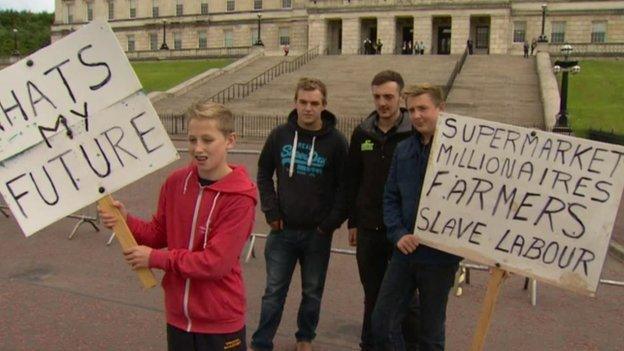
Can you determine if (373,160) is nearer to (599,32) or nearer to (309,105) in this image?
(309,105)

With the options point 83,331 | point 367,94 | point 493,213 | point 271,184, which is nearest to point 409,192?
point 493,213

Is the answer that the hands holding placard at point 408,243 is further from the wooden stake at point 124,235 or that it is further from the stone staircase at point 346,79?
the stone staircase at point 346,79

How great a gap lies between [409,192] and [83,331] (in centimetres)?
318

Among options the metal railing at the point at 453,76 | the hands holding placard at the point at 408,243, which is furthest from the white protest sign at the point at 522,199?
the metal railing at the point at 453,76

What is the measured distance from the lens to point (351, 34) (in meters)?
61.9

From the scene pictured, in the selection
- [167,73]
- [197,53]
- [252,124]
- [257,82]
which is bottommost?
[252,124]

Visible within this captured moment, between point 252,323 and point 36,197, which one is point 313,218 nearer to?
point 252,323

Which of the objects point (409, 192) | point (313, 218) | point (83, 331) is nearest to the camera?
point (409, 192)

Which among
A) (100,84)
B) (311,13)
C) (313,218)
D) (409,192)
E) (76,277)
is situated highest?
(311,13)

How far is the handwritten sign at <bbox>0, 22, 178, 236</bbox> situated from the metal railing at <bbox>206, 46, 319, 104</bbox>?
3061 cm

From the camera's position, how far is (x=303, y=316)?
527cm

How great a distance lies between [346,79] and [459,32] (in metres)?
22.9

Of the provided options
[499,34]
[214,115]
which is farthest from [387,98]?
[499,34]

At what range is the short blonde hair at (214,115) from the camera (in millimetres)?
3330
